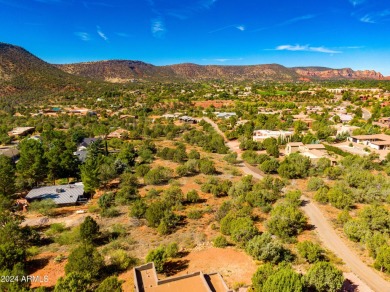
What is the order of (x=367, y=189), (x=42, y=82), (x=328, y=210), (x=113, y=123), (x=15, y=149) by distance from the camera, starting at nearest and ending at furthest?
(x=328, y=210) < (x=367, y=189) < (x=15, y=149) < (x=113, y=123) < (x=42, y=82)

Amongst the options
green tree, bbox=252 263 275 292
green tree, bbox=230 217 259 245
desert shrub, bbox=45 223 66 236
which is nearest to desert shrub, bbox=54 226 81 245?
desert shrub, bbox=45 223 66 236

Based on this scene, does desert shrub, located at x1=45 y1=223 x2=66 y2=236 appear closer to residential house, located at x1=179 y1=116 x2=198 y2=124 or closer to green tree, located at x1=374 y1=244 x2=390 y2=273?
green tree, located at x1=374 y1=244 x2=390 y2=273

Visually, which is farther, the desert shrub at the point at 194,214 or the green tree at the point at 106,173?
the green tree at the point at 106,173

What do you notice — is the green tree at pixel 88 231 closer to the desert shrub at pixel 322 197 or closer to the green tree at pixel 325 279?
the green tree at pixel 325 279

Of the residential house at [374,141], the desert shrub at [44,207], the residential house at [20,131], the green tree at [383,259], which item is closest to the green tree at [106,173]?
the desert shrub at [44,207]

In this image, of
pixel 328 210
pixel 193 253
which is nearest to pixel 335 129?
pixel 328 210

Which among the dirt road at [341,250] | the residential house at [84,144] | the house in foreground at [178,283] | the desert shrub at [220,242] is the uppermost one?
the residential house at [84,144]

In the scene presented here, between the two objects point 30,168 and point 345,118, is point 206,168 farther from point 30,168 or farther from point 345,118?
point 345,118

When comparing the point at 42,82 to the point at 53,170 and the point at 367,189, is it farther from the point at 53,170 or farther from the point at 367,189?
the point at 367,189
